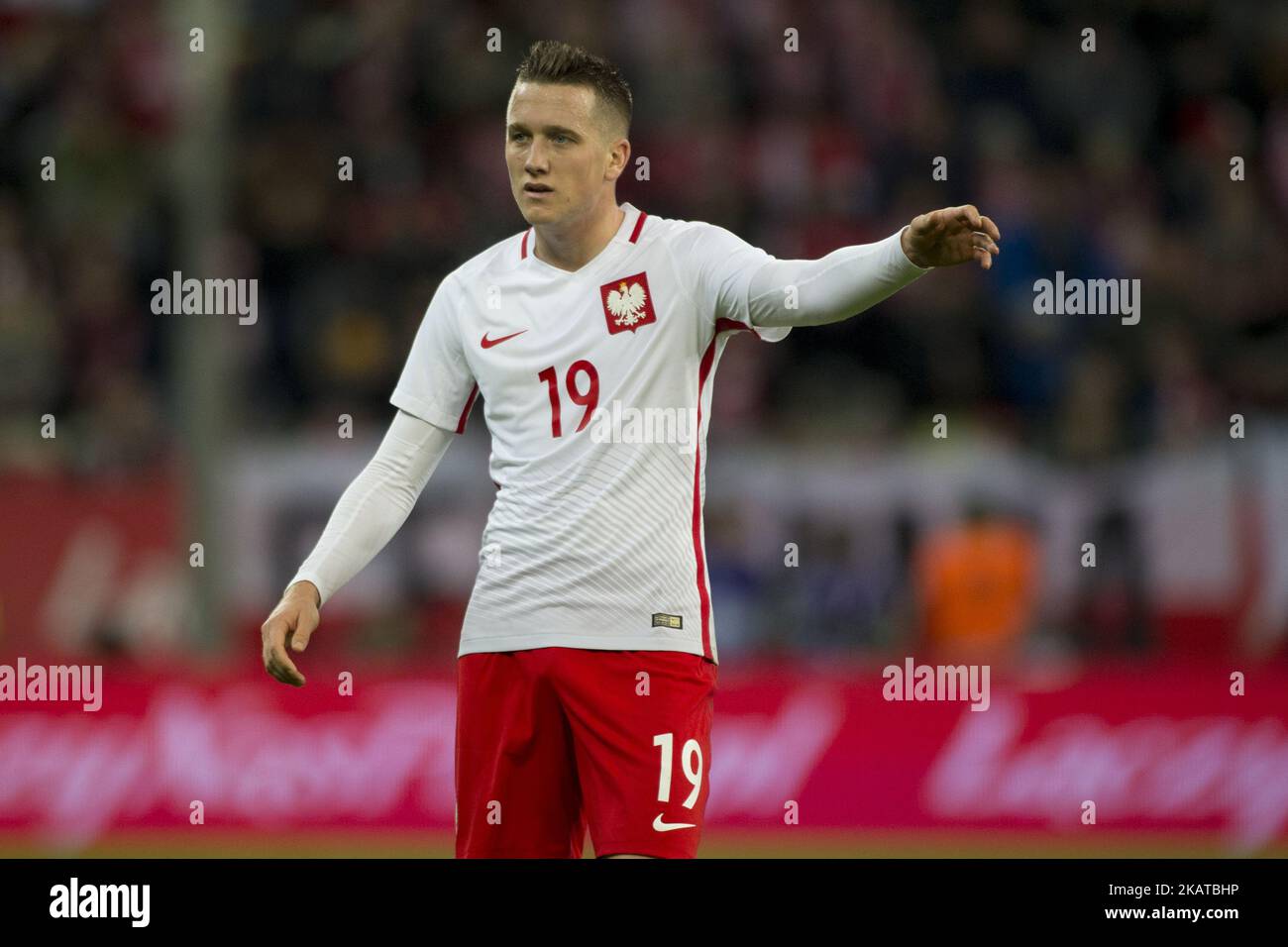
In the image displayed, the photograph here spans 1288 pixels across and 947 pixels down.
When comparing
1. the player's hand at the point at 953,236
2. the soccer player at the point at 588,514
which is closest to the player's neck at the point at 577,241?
the soccer player at the point at 588,514

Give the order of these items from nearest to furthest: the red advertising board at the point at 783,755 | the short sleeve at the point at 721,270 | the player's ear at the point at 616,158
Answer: the short sleeve at the point at 721,270, the player's ear at the point at 616,158, the red advertising board at the point at 783,755

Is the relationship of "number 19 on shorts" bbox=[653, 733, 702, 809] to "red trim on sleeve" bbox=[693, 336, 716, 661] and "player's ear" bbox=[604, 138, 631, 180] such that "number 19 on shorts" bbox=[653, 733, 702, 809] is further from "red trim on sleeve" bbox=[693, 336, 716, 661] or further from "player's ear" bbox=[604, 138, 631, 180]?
"player's ear" bbox=[604, 138, 631, 180]

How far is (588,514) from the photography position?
4.50m

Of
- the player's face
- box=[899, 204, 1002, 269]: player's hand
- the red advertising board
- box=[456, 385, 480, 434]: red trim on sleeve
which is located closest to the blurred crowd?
the red advertising board

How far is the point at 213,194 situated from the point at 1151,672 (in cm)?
528

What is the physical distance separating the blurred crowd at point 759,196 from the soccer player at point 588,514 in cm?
581

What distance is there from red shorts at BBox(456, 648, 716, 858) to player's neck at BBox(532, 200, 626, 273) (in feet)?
2.94

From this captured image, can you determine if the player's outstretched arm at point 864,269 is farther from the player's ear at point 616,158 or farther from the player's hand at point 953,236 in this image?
the player's ear at point 616,158

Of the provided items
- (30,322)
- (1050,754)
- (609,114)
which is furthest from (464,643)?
(30,322)

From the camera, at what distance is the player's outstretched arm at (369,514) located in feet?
14.9

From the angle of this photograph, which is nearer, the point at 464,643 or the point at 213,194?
the point at 464,643

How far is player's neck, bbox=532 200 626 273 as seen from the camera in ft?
15.2

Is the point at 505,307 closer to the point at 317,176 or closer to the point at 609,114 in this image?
the point at 609,114
